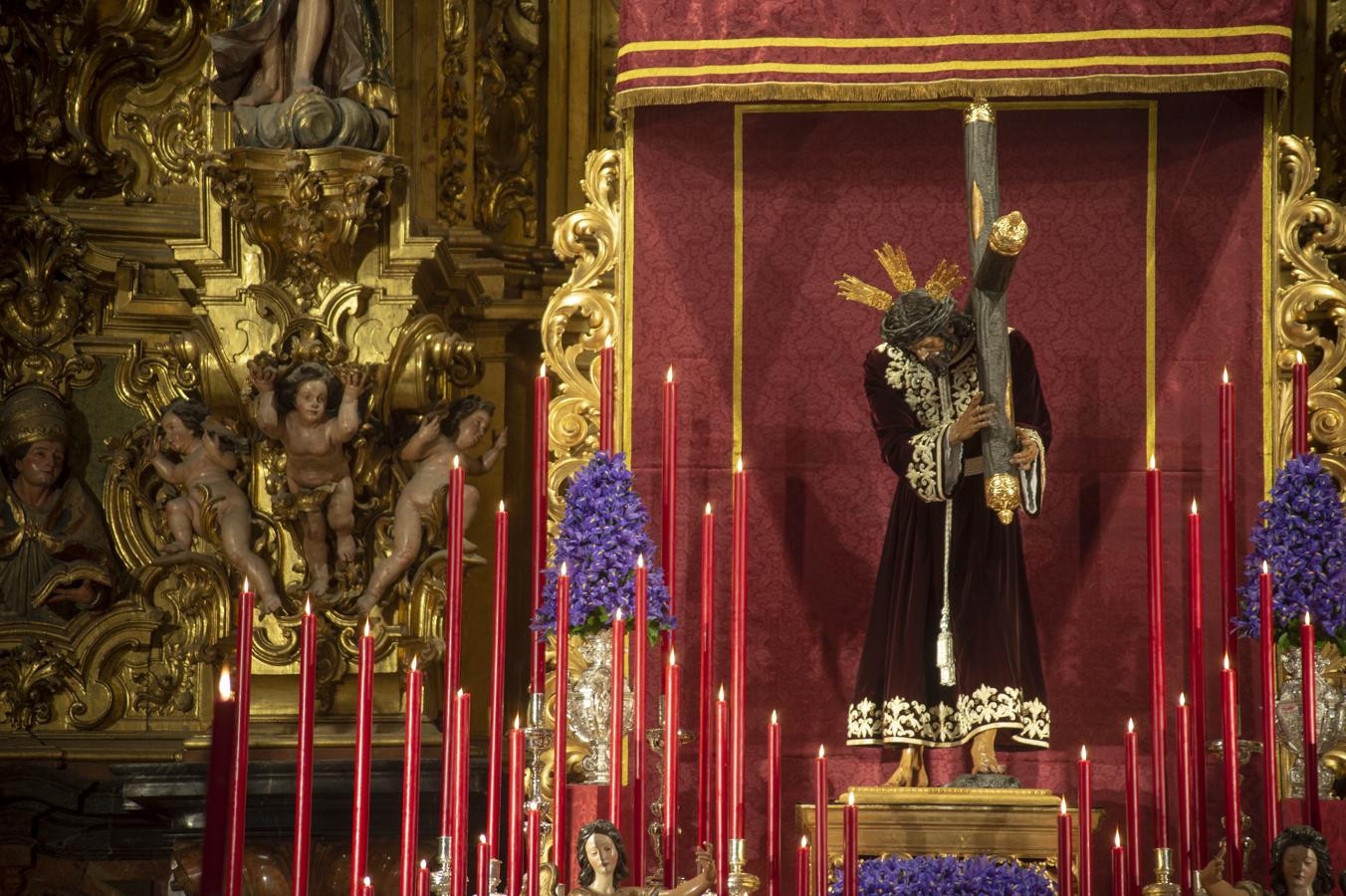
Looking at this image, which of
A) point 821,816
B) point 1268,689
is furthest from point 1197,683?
point 821,816

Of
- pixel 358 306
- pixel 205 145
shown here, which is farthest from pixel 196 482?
pixel 205 145

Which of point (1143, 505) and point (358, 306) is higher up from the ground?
point (358, 306)

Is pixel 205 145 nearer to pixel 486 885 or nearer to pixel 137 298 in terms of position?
pixel 137 298

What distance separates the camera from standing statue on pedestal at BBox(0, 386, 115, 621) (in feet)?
24.4

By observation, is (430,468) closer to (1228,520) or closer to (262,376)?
(262,376)

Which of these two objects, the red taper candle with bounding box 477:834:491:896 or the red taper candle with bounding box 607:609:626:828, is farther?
the red taper candle with bounding box 607:609:626:828

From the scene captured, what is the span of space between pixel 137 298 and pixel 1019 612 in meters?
3.33

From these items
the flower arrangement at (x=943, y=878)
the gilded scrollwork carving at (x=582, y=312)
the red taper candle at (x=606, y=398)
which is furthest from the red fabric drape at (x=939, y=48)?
the flower arrangement at (x=943, y=878)

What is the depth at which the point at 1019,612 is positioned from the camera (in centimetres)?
594

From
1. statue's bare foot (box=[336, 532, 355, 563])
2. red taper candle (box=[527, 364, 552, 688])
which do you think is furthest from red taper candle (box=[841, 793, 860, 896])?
statue's bare foot (box=[336, 532, 355, 563])

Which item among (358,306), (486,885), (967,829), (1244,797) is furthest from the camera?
(358,306)

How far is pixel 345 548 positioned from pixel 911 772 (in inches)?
81.3

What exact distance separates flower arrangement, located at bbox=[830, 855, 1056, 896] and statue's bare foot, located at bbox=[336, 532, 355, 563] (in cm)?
238

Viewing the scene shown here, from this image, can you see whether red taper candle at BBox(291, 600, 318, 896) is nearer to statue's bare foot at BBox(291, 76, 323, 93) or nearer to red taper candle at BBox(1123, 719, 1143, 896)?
red taper candle at BBox(1123, 719, 1143, 896)
